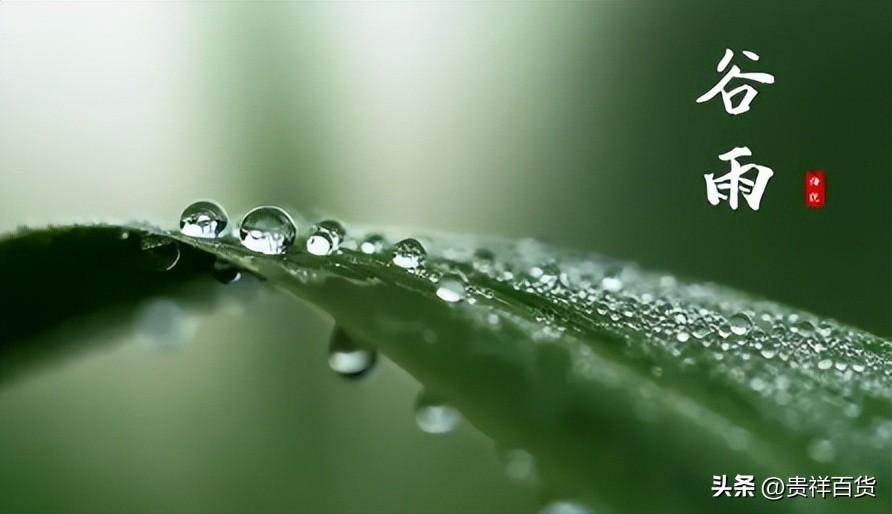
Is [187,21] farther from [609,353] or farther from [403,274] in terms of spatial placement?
[609,353]

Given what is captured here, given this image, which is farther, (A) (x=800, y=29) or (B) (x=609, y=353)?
(A) (x=800, y=29)

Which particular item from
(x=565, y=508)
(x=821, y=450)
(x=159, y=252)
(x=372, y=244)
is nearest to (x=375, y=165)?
(x=372, y=244)

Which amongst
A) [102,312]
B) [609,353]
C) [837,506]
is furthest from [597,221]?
[102,312]

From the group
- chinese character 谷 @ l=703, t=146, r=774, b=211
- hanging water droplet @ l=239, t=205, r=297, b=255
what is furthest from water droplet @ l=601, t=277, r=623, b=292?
hanging water droplet @ l=239, t=205, r=297, b=255

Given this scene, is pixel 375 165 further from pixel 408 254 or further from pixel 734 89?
pixel 734 89

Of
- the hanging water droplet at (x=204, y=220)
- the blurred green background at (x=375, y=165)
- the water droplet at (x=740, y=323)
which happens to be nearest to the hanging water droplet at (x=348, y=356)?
the blurred green background at (x=375, y=165)

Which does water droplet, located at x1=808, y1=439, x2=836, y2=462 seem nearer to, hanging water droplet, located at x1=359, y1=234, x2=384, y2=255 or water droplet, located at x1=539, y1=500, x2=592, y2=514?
water droplet, located at x1=539, y1=500, x2=592, y2=514

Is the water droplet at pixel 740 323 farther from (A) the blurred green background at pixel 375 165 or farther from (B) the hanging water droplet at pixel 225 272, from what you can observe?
(B) the hanging water droplet at pixel 225 272
